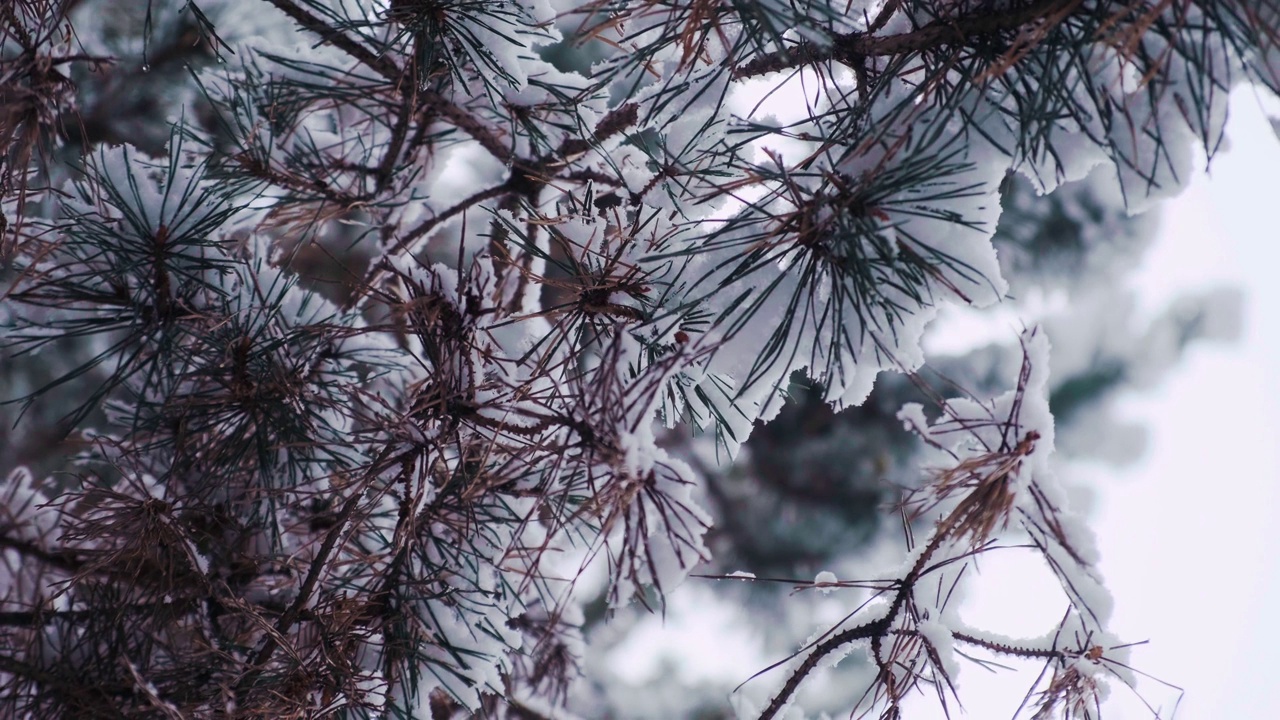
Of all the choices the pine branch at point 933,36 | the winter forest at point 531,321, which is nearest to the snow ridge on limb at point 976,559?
the winter forest at point 531,321

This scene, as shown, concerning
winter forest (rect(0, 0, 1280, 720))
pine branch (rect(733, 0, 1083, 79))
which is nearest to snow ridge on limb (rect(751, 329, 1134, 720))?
winter forest (rect(0, 0, 1280, 720))

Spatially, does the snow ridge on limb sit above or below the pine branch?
below

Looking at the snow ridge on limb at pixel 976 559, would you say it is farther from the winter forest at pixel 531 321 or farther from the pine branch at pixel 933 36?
the pine branch at pixel 933 36

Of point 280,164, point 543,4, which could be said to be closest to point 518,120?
point 543,4

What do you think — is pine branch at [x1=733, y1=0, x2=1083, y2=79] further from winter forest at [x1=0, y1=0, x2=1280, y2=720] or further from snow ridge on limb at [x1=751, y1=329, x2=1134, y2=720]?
snow ridge on limb at [x1=751, y1=329, x2=1134, y2=720]

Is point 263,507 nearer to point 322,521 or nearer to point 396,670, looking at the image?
point 322,521

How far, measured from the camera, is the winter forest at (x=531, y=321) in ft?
1.80

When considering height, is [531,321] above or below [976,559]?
above

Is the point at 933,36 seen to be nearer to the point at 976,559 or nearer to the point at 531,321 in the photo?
the point at 976,559

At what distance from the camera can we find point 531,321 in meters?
0.91

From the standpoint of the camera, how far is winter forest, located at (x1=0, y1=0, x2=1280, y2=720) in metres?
0.55

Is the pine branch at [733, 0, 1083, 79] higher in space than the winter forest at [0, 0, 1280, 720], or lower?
higher

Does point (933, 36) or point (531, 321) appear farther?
point (531, 321)

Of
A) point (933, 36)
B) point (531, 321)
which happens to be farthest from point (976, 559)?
point (531, 321)
